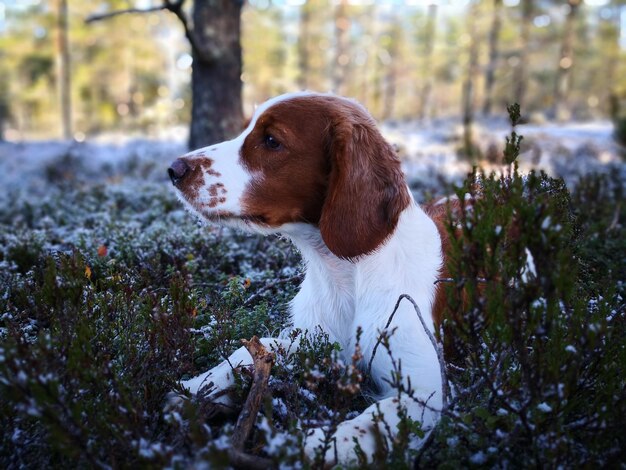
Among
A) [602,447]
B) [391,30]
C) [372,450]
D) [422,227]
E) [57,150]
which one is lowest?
[57,150]

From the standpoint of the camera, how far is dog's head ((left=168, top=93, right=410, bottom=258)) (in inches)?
105

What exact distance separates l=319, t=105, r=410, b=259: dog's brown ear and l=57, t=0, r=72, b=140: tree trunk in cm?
2332

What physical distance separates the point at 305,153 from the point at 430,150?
42.6 ft

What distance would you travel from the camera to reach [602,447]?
192 cm

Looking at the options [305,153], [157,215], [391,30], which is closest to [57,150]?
[157,215]

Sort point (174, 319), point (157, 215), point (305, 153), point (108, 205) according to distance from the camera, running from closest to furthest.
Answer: point (174, 319), point (305, 153), point (157, 215), point (108, 205)

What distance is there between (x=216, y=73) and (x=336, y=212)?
5145mm

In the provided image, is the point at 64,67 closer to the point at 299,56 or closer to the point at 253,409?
the point at 299,56

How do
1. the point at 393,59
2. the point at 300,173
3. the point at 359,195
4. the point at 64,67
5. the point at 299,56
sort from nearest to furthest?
the point at 359,195, the point at 300,173, the point at 64,67, the point at 299,56, the point at 393,59

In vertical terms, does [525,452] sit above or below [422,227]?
below

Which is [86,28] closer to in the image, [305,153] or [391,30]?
[391,30]

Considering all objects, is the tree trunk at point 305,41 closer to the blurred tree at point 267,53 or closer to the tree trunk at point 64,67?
the blurred tree at point 267,53

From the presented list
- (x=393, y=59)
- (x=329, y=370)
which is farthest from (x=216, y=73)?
(x=393, y=59)

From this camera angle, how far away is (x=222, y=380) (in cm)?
253
